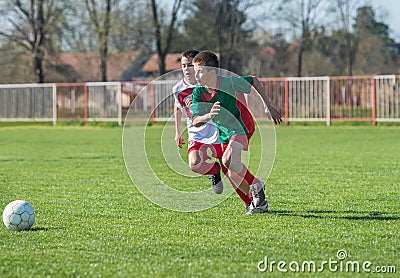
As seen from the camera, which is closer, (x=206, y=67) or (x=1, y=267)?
(x=1, y=267)

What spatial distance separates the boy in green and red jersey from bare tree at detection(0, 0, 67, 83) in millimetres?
37190

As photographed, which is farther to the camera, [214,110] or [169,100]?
[169,100]

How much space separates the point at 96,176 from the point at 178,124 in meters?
3.87

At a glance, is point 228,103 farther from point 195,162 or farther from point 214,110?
point 195,162

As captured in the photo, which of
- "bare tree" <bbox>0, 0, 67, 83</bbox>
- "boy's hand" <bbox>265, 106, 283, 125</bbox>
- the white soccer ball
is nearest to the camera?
the white soccer ball

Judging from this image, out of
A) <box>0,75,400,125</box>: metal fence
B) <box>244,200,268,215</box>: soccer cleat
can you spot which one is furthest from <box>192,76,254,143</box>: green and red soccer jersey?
<box>0,75,400,125</box>: metal fence

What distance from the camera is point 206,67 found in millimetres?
8062

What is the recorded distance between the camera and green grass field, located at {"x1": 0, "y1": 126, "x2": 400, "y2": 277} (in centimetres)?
580

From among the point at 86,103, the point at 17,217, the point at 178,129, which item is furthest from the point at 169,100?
the point at 17,217

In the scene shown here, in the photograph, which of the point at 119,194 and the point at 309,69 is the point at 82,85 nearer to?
the point at 119,194

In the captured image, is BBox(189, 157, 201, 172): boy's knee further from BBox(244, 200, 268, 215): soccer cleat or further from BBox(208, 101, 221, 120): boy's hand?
BBox(208, 101, 221, 120): boy's hand

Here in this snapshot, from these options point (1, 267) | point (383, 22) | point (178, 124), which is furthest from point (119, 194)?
point (383, 22)

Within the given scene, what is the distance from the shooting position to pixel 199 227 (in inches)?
298

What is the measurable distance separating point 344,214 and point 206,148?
1748 millimetres
